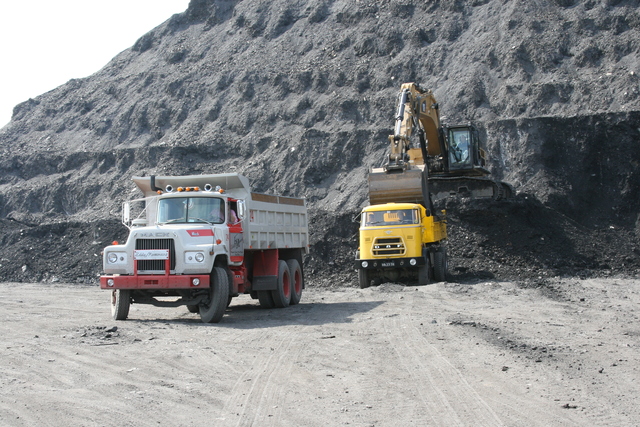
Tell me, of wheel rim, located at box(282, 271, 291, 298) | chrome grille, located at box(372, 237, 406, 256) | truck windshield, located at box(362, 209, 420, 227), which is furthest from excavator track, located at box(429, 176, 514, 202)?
wheel rim, located at box(282, 271, 291, 298)

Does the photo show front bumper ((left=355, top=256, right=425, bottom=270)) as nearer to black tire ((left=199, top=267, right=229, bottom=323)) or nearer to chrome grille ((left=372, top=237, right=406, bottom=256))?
chrome grille ((left=372, top=237, right=406, bottom=256))

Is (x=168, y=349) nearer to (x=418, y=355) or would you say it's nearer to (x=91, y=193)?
(x=418, y=355)

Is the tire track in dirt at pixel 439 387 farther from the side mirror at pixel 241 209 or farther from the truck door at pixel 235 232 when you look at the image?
the side mirror at pixel 241 209

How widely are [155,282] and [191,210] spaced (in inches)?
65.8

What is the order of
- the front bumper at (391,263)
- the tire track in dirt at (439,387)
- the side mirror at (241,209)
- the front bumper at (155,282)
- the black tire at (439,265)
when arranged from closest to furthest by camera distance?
the tire track in dirt at (439,387)
the front bumper at (155,282)
the side mirror at (241,209)
the front bumper at (391,263)
the black tire at (439,265)

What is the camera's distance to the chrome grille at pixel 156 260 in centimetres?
1280

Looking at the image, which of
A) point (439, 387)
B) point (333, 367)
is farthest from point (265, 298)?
point (439, 387)

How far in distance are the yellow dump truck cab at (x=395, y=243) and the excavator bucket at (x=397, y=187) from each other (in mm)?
997

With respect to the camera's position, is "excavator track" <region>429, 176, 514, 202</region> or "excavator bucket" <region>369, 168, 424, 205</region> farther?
"excavator track" <region>429, 176, 514, 202</region>

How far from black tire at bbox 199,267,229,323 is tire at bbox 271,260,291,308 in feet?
8.35

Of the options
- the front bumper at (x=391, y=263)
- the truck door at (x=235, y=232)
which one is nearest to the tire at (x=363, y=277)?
the front bumper at (x=391, y=263)

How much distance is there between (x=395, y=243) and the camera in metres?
19.4

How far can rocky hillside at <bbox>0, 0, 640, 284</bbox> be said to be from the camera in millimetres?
25922

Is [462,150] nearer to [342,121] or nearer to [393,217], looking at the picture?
[393,217]
